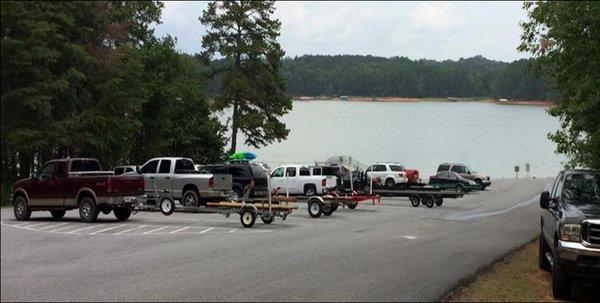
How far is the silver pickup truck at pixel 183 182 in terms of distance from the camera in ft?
76.6

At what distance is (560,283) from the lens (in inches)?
392

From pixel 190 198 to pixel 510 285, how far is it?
49.1 ft

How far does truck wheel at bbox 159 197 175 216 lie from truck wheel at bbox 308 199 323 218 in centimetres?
472

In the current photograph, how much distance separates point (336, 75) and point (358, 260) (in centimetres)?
4473

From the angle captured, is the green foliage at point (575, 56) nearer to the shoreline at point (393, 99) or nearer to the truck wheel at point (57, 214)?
the shoreline at point (393, 99)

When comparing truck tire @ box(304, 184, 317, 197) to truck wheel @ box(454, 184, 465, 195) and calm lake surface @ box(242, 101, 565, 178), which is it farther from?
calm lake surface @ box(242, 101, 565, 178)

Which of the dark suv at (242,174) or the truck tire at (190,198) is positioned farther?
the dark suv at (242,174)

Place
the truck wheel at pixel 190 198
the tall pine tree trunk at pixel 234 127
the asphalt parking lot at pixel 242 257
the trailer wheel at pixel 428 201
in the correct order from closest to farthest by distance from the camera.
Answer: the asphalt parking lot at pixel 242 257 < the truck wheel at pixel 190 198 < the trailer wheel at pixel 428 201 < the tall pine tree trunk at pixel 234 127

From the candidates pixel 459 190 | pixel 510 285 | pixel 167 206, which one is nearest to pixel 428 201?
pixel 459 190

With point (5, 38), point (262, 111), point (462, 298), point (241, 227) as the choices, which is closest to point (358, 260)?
point (462, 298)

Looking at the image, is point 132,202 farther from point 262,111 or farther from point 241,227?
point 262,111

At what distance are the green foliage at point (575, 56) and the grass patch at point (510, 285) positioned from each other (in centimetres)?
474

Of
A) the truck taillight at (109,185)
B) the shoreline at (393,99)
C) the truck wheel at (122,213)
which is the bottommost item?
the truck wheel at (122,213)

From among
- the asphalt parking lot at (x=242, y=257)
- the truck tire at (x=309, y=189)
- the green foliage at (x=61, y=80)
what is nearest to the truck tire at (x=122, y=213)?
the asphalt parking lot at (x=242, y=257)
